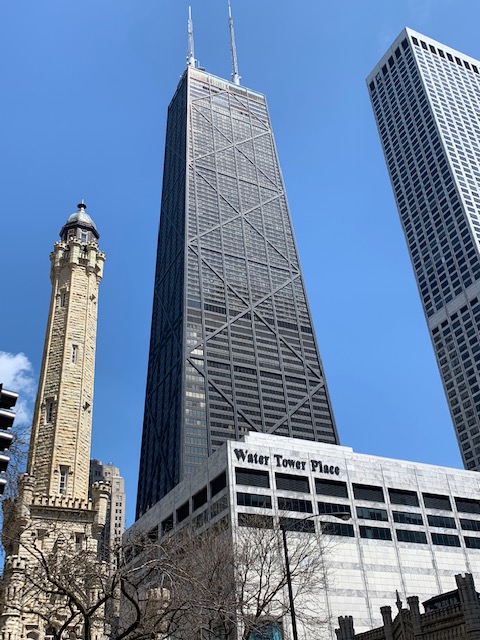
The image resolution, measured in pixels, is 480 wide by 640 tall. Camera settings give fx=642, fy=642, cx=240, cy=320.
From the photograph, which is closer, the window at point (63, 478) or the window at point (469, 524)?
the window at point (63, 478)

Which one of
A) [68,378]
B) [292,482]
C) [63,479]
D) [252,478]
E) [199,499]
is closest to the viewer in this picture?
[63,479]

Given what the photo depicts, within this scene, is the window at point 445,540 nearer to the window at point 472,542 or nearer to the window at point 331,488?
the window at point 472,542

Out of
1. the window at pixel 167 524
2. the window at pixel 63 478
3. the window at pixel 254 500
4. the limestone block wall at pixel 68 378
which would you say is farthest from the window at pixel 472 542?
the window at pixel 63 478

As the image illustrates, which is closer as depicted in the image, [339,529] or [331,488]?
[339,529]

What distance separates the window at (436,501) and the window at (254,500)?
23.7 m

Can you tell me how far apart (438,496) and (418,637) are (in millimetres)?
50490

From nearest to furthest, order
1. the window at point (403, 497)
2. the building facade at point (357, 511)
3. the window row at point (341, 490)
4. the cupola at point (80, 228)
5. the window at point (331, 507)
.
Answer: the cupola at point (80, 228) < the building facade at point (357, 511) < the window row at point (341, 490) < the window at point (331, 507) < the window at point (403, 497)

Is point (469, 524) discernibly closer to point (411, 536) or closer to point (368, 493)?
point (411, 536)

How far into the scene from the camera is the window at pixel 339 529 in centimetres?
7925

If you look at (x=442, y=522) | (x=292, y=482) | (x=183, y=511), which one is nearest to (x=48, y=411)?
(x=292, y=482)

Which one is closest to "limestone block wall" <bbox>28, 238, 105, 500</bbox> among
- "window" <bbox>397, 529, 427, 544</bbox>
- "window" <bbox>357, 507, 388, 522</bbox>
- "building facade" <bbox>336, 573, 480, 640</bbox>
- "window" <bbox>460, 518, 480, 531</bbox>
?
"building facade" <bbox>336, 573, 480, 640</bbox>

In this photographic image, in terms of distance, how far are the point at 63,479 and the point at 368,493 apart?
5003 cm

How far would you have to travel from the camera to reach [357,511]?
274 ft

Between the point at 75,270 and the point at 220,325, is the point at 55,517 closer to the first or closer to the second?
the point at 75,270
